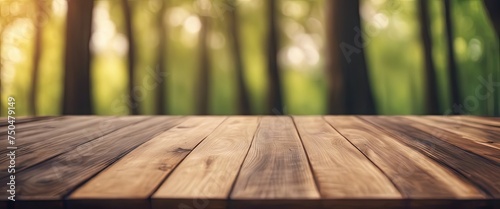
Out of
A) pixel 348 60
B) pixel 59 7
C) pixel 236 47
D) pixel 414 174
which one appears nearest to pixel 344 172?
pixel 414 174

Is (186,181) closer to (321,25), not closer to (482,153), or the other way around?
(482,153)

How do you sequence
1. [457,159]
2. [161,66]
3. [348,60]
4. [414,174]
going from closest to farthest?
[414,174]
[457,159]
[348,60]
[161,66]

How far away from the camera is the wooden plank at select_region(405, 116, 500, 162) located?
47.3 inches

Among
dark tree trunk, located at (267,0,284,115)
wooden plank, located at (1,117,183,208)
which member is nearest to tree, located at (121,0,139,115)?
dark tree trunk, located at (267,0,284,115)

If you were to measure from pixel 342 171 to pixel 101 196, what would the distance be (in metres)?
0.48

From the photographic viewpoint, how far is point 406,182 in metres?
0.87

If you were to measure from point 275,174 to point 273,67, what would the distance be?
8.39ft

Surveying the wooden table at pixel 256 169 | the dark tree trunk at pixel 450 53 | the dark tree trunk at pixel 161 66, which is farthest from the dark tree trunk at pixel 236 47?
the wooden table at pixel 256 169

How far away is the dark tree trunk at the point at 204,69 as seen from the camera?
3602mm

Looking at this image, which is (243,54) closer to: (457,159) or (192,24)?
(192,24)

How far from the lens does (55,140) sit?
1.50 metres

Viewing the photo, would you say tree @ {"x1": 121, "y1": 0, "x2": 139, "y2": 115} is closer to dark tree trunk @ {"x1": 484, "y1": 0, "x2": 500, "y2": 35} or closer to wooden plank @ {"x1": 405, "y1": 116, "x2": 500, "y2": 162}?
wooden plank @ {"x1": 405, "y1": 116, "x2": 500, "y2": 162}

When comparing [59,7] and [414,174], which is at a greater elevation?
[59,7]

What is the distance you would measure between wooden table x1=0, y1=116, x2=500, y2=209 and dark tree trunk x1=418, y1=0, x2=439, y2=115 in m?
1.87
